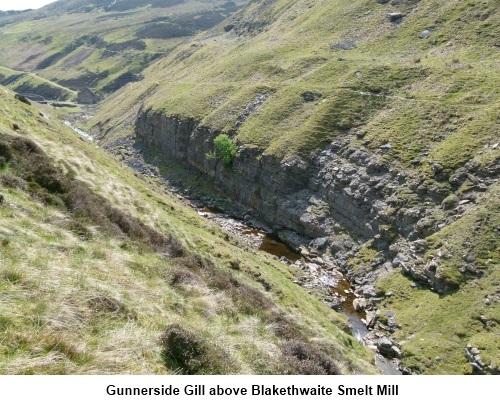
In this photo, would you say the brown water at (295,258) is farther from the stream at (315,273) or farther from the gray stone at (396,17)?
the gray stone at (396,17)

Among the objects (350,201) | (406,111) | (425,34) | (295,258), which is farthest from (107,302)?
(425,34)

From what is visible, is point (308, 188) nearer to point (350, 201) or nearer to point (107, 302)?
point (350, 201)

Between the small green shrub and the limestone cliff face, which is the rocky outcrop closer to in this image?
the limestone cliff face

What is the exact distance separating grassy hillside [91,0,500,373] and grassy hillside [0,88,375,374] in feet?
42.8

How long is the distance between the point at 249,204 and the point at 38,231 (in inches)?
2190

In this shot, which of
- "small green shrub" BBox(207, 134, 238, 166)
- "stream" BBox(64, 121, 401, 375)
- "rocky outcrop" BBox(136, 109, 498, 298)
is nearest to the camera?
"stream" BBox(64, 121, 401, 375)

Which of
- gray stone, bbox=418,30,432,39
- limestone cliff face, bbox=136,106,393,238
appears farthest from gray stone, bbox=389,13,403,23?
limestone cliff face, bbox=136,106,393,238

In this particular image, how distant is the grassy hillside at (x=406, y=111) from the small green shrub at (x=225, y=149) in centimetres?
241

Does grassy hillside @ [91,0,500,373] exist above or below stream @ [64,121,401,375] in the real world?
above

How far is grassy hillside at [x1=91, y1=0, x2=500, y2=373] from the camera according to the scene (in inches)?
1531

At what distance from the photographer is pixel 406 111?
65625 mm

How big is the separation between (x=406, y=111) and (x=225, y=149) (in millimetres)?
33961

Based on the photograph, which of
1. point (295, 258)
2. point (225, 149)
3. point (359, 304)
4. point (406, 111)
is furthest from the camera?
point (225, 149)

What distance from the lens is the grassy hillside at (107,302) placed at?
10250 millimetres
